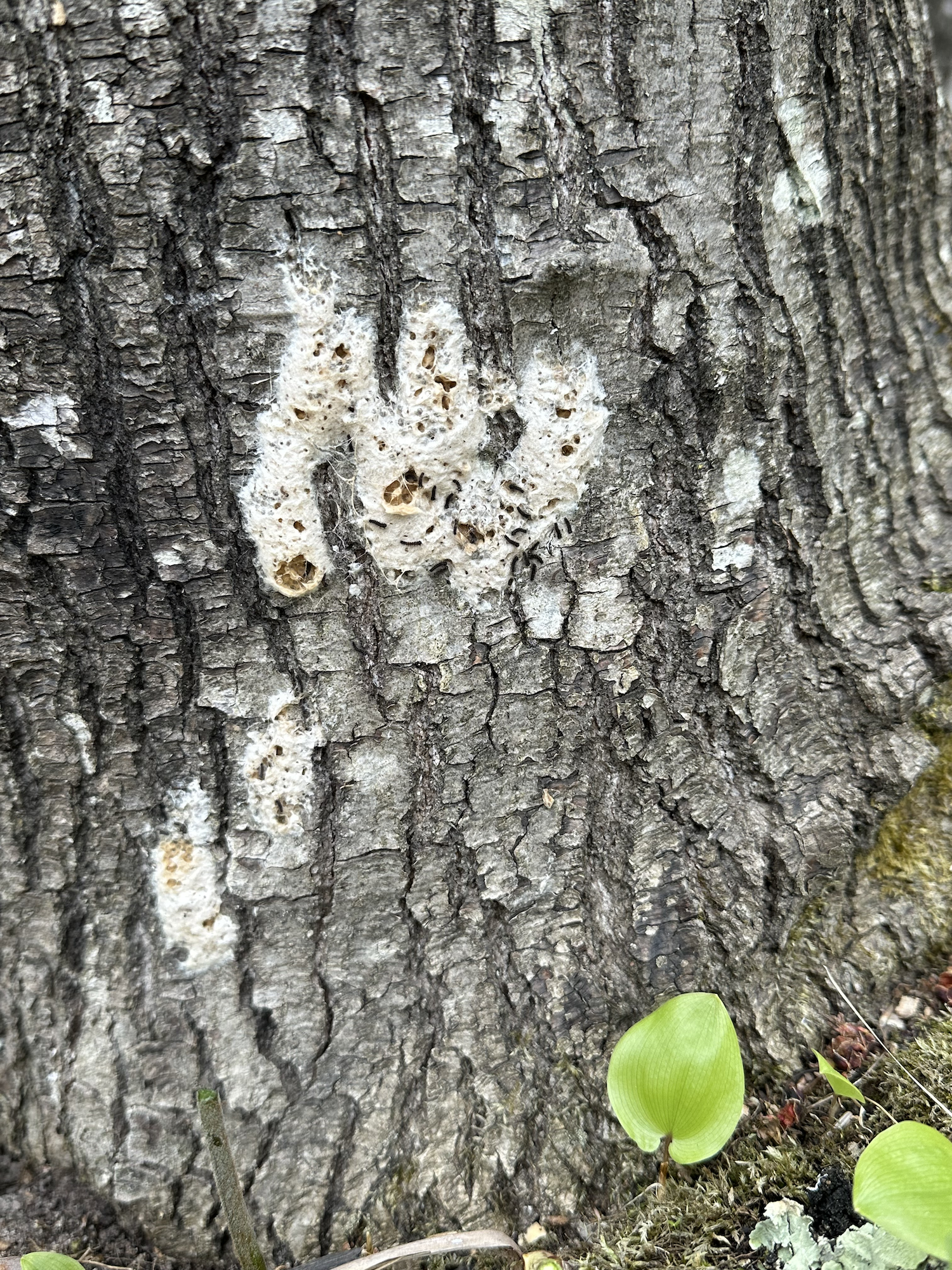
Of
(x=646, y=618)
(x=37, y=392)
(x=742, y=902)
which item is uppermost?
(x=37, y=392)

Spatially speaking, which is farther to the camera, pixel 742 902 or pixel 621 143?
pixel 742 902

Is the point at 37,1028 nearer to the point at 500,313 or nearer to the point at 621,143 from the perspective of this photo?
the point at 500,313

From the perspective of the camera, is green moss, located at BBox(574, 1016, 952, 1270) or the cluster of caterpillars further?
green moss, located at BBox(574, 1016, 952, 1270)

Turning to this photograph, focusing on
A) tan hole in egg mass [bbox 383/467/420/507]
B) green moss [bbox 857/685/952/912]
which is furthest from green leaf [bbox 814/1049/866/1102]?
tan hole in egg mass [bbox 383/467/420/507]

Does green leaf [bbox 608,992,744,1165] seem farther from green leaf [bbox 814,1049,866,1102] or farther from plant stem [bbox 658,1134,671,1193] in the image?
green leaf [bbox 814,1049,866,1102]

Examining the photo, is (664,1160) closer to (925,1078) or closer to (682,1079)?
(682,1079)

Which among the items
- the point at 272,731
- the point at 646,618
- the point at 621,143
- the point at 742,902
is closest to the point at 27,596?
the point at 272,731

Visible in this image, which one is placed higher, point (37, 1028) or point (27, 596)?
point (27, 596)

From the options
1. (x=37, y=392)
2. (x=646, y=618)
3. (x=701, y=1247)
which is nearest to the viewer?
(x=37, y=392)
